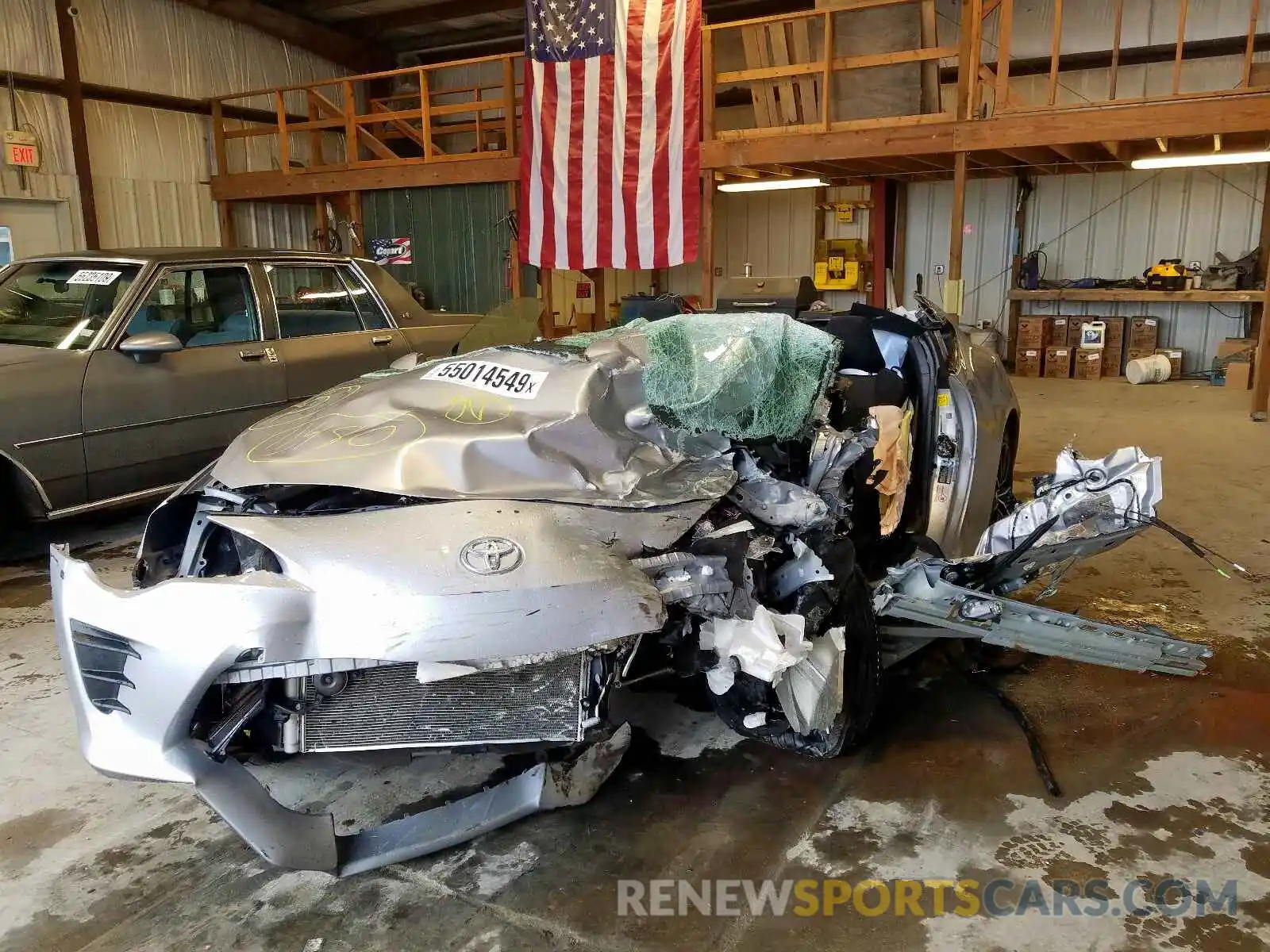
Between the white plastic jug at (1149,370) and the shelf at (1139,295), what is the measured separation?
762mm

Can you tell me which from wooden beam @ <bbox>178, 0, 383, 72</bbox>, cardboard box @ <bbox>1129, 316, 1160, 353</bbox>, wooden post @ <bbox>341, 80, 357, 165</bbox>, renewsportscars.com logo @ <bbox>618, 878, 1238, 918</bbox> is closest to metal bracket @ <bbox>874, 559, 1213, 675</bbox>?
renewsportscars.com logo @ <bbox>618, 878, 1238, 918</bbox>

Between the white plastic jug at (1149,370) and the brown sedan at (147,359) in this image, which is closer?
the brown sedan at (147,359)

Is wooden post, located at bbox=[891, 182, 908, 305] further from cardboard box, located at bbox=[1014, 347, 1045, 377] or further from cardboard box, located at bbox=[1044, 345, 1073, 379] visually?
cardboard box, located at bbox=[1044, 345, 1073, 379]

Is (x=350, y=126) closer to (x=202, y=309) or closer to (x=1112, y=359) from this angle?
(x=202, y=309)

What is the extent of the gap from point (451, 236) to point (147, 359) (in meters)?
7.02

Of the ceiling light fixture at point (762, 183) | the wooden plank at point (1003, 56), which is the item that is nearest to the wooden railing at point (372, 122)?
the ceiling light fixture at point (762, 183)

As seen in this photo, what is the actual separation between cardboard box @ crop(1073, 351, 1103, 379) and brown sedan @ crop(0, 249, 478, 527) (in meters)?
9.77

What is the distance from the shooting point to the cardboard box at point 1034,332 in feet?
41.8

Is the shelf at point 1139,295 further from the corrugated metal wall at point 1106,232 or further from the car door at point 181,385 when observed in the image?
the car door at point 181,385

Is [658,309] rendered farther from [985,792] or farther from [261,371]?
[261,371]

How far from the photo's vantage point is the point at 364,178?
11.8 metres

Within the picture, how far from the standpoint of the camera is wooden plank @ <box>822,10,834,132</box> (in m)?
8.71

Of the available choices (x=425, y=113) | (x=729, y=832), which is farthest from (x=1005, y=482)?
(x=425, y=113)

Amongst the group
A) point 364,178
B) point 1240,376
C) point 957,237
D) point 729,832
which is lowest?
point 729,832
